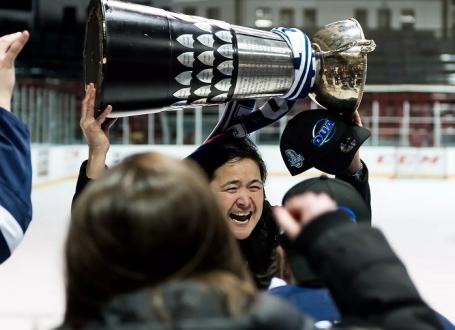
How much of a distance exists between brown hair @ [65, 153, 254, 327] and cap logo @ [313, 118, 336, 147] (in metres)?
0.52

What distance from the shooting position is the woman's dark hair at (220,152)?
4.19ft

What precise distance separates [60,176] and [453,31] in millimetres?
10385

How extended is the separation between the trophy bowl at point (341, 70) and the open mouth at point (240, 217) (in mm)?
327

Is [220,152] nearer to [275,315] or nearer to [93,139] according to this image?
[93,139]

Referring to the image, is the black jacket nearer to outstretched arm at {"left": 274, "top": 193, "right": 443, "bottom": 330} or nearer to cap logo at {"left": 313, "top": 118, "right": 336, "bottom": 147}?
cap logo at {"left": 313, "top": 118, "right": 336, "bottom": 147}

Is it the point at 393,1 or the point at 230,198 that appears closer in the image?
the point at 230,198

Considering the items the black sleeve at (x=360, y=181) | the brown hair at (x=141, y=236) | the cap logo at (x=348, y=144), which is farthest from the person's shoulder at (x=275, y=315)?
the black sleeve at (x=360, y=181)

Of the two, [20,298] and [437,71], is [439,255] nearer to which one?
[20,298]

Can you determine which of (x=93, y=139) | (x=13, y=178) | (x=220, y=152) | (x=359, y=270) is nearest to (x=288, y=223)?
(x=359, y=270)

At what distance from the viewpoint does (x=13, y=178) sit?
73 centimetres

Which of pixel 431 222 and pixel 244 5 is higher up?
pixel 244 5

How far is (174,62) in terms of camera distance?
0.95 m

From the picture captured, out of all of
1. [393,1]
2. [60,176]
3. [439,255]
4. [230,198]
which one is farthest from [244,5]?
[230,198]

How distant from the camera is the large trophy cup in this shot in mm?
917
